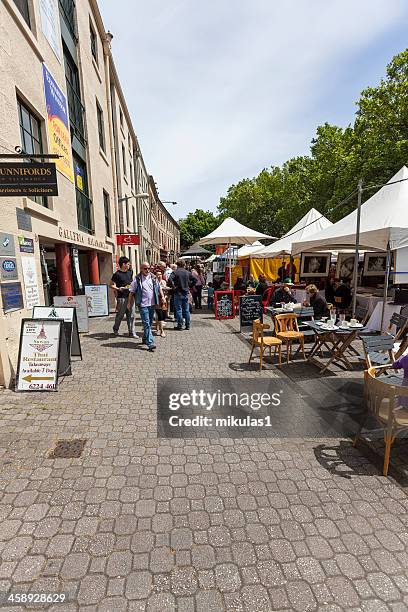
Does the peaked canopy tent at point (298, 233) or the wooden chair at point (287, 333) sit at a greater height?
the peaked canopy tent at point (298, 233)

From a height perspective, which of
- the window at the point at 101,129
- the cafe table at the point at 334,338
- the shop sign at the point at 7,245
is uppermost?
the window at the point at 101,129

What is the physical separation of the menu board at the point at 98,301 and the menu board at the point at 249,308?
18.3 feet

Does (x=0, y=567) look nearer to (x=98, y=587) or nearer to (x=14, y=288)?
(x=98, y=587)

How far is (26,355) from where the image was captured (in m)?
5.00

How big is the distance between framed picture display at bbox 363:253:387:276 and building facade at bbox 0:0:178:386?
11.4 meters

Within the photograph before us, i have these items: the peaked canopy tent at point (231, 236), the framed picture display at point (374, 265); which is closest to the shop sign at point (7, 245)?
the peaked canopy tent at point (231, 236)

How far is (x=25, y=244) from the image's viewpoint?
19.2 feet

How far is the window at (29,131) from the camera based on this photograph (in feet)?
21.5

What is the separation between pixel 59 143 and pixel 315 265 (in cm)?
1077

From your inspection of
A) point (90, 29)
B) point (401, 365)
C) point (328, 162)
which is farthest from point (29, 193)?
point (328, 162)

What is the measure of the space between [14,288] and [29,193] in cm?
167

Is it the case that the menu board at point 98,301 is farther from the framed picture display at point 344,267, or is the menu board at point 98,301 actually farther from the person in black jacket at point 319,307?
the framed picture display at point 344,267

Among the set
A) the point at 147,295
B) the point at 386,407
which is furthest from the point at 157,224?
the point at 386,407

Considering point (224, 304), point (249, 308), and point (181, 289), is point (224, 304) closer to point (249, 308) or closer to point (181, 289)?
point (249, 308)
